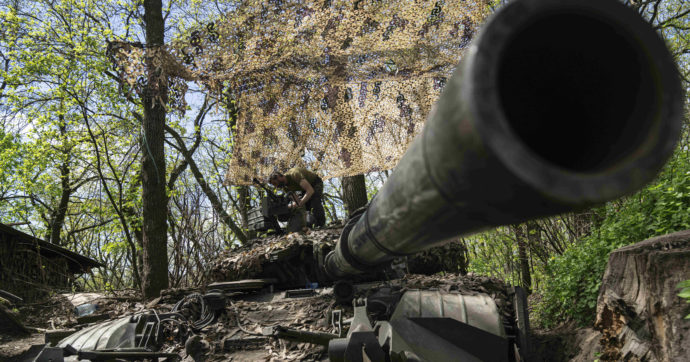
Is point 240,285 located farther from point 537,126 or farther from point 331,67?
point 537,126

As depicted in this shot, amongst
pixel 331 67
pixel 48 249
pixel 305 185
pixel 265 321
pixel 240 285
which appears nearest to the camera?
pixel 265 321

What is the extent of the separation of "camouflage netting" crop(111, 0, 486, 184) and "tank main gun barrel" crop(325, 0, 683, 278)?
6418 millimetres

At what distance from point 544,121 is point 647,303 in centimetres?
291

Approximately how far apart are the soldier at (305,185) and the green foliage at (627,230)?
3.84 metres

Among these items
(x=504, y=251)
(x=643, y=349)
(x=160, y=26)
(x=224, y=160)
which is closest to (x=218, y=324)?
(x=643, y=349)

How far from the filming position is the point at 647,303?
311cm

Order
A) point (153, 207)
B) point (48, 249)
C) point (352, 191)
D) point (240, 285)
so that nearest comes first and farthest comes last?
point (240, 285)
point (153, 207)
point (352, 191)
point (48, 249)

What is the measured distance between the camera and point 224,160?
67.5 ft

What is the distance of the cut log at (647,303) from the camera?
2867 mm

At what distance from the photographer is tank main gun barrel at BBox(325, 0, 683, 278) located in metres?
0.70

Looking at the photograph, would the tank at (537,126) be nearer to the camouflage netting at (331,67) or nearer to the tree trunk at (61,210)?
the camouflage netting at (331,67)

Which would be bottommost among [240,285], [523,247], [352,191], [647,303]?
[647,303]

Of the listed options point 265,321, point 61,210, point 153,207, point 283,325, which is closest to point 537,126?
point 283,325

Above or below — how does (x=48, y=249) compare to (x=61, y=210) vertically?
below
